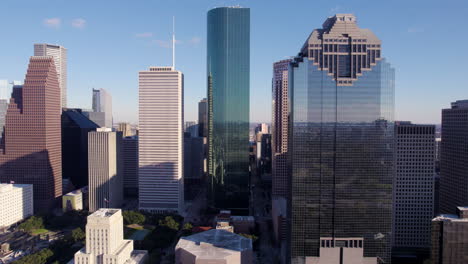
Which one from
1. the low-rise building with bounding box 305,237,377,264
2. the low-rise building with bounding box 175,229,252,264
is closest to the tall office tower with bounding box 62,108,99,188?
the low-rise building with bounding box 175,229,252,264

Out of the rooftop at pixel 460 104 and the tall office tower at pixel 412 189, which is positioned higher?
the rooftop at pixel 460 104

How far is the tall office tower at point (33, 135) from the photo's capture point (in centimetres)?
12750

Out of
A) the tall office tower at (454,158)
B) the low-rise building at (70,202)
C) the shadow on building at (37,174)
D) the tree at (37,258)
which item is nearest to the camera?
the tree at (37,258)

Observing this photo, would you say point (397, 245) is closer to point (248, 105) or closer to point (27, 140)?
point (248, 105)

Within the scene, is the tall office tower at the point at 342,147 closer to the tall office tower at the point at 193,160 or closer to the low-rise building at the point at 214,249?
the low-rise building at the point at 214,249

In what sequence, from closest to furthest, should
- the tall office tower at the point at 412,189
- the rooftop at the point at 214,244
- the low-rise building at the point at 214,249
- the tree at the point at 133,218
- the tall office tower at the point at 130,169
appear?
the low-rise building at the point at 214,249, the rooftop at the point at 214,244, the tall office tower at the point at 412,189, the tree at the point at 133,218, the tall office tower at the point at 130,169

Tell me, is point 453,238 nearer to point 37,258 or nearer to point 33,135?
point 37,258

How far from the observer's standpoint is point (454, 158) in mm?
90562

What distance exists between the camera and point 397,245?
298 feet

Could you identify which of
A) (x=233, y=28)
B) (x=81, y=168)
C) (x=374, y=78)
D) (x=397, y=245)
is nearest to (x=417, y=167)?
(x=397, y=245)

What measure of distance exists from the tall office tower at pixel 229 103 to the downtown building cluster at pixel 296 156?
0.40 meters

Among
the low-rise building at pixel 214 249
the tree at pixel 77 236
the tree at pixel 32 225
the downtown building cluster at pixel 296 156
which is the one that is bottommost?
the tree at pixel 32 225

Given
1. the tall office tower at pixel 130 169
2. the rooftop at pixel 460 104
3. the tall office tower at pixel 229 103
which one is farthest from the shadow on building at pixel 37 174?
the rooftop at pixel 460 104

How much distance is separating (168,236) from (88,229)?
29.8 metres
